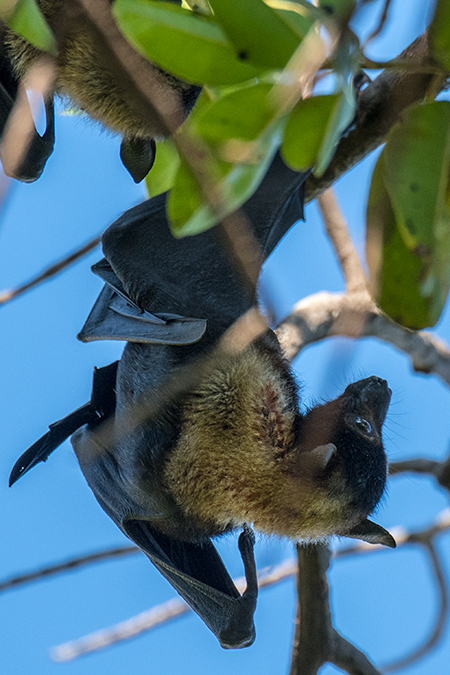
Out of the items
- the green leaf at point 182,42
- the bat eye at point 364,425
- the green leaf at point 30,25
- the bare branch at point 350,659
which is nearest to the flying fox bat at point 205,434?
the bat eye at point 364,425

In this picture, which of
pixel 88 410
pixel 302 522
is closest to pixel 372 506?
pixel 302 522

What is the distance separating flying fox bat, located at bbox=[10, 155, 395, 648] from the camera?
268 cm

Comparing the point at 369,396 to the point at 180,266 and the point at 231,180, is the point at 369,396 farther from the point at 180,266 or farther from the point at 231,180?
the point at 231,180

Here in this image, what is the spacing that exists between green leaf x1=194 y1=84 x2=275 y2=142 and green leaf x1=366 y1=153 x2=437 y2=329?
0.48m

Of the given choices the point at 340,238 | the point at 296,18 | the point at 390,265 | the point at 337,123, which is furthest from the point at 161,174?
the point at 337,123

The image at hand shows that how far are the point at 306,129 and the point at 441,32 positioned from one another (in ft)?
1.05

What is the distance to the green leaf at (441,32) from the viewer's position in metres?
1.28

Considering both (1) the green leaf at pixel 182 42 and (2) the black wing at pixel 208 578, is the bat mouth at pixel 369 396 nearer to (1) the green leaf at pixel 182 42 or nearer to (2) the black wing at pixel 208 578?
(2) the black wing at pixel 208 578

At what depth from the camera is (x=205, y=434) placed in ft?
8.98

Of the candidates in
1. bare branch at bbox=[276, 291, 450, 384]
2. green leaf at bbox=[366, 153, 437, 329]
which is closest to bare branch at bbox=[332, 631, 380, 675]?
bare branch at bbox=[276, 291, 450, 384]

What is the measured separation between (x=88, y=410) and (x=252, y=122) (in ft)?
6.81

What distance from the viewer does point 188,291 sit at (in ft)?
9.08

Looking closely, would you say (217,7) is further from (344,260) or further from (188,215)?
(344,260)

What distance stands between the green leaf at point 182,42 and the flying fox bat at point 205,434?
1.37 m
